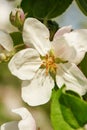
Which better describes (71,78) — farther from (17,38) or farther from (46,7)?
(46,7)

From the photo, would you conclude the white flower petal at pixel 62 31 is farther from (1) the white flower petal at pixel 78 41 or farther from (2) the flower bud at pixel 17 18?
(2) the flower bud at pixel 17 18

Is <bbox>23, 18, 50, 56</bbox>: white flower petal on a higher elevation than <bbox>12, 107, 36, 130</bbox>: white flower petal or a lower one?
higher

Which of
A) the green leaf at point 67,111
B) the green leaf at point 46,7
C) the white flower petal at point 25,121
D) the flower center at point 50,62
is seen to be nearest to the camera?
the green leaf at point 67,111

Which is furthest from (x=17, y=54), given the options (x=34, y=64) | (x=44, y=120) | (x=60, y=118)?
(x=44, y=120)

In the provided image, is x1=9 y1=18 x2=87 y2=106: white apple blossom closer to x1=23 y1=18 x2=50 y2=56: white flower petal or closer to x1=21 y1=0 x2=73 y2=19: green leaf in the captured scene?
x1=23 y1=18 x2=50 y2=56: white flower petal

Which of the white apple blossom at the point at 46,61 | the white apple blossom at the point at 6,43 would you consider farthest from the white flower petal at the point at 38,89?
the white apple blossom at the point at 6,43

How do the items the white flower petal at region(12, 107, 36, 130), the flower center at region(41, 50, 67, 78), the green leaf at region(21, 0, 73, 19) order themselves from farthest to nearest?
1. the green leaf at region(21, 0, 73, 19)
2. the flower center at region(41, 50, 67, 78)
3. the white flower petal at region(12, 107, 36, 130)

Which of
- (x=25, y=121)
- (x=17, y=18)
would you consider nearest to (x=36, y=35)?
(x=17, y=18)

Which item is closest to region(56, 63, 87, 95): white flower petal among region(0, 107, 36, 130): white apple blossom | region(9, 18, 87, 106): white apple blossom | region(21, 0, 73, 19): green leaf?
region(9, 18, 87, 106): white apple blossom
